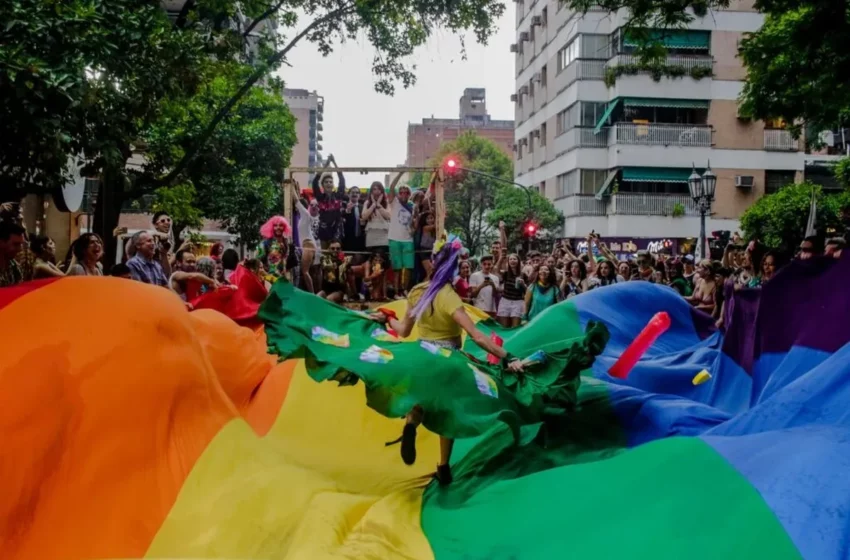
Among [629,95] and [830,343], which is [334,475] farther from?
[629,95]

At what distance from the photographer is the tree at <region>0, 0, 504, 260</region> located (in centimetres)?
668

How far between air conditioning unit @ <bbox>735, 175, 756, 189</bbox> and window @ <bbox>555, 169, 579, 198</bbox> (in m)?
6.98

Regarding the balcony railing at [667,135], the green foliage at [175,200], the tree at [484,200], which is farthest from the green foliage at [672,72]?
the green foliage at [175,200]

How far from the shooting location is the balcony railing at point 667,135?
122ft

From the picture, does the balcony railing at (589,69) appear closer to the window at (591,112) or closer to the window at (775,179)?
the window at (591,112)

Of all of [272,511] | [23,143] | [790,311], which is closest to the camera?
[272,511]

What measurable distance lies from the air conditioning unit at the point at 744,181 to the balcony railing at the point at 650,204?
83.6 inches

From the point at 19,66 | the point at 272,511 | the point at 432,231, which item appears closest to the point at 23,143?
the point at 19,66

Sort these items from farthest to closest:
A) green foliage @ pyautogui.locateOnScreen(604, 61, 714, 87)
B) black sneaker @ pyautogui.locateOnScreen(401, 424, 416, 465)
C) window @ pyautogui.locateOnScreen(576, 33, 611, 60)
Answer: window @ pyautogui.locateOnScreen(576, 33, 611, 60), green foliage @ pyautogui.locateOnScreen(604, 61, 714, 87), black sneaker @ pyautogui.locateOnScreen(401, 424, 416, 465)

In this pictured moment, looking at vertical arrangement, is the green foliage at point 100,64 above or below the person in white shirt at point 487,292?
above

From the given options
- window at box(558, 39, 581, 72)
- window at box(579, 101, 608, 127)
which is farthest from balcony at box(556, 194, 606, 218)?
window at box(558, 39, 581, 72)

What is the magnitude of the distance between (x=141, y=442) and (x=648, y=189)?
35.7 metres

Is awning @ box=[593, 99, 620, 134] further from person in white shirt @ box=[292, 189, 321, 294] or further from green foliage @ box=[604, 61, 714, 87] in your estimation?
person in white shirt @ box=[292, 189, 321, 294]

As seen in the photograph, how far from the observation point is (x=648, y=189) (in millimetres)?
38000
